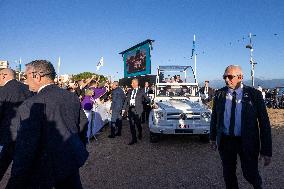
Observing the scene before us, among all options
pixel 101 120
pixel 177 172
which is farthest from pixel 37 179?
pixel 101 120

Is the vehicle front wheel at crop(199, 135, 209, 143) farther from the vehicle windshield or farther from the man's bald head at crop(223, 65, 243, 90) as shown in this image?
the man's bald head at crop(223, 65, 243, 90)

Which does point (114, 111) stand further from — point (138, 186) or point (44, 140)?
point (44, 140)

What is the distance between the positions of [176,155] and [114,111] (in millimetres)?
3779

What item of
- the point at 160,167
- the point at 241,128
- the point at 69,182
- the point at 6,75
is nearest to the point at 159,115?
the point at 160,167

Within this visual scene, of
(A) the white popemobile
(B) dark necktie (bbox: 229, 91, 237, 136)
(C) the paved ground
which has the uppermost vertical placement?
(B) dark necktie (bbox: 229, 91, 237, 136)

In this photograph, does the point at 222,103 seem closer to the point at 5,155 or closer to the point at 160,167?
the point at 5,155

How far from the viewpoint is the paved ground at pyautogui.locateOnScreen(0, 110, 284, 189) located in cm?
635

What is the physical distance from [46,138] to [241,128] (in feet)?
7.87

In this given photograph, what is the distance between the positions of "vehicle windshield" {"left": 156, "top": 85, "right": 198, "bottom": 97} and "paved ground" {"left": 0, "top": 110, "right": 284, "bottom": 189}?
6.04ft

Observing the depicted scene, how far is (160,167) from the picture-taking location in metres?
7.60

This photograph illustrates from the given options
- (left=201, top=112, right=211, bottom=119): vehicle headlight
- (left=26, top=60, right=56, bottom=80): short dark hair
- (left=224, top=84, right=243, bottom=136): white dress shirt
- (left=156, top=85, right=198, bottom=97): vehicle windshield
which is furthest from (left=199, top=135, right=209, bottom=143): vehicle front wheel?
(left=26, top=60, right=56, bottom=80): short dark hair

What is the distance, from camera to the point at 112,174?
702cm

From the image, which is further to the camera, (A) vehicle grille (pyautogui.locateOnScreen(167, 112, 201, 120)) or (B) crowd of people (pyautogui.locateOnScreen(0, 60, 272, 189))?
(A) vehicle grille (pyautogui.locateOnScreen(167, 112, 201, 120))

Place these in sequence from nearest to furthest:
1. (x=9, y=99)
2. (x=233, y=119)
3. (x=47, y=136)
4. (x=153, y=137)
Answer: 1. (x=47, y=136)
2. (x=233, y=119)
3. (x=9, y=99)
4. (x=153, y=137)
